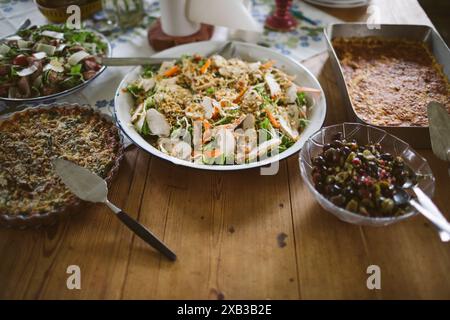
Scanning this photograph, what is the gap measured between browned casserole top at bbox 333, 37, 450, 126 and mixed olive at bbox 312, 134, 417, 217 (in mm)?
320

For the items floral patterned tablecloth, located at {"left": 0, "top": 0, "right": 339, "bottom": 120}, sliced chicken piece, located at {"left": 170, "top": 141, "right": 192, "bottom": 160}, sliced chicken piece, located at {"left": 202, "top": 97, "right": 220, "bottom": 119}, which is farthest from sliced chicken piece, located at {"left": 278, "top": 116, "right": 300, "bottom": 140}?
floral patterned tablecloth, located at {"left": 0, "top": 0, "right": 339, "bottom": 120}

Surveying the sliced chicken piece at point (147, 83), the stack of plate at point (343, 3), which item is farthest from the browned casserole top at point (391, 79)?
the sliced chicken piece at point (147, 83)

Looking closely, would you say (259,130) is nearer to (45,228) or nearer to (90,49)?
(45,228)

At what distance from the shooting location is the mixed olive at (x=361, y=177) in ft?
3.56

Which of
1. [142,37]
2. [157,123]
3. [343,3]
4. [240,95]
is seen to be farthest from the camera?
[343,3]

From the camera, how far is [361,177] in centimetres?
113

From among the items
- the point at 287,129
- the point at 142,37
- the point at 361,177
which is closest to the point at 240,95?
the point at 287,129

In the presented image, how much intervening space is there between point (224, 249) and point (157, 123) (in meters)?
0.55

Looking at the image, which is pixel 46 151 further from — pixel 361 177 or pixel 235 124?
pixel 361 177

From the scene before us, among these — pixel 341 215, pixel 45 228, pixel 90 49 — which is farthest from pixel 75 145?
pixel 341 215

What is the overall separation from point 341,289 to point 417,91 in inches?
39.8

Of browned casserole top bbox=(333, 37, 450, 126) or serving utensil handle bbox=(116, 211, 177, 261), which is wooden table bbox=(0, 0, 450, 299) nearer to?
serving utensil handle bbox=(116, 211, 177, 261)

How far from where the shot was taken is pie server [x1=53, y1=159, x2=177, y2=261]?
1109 millimetres
